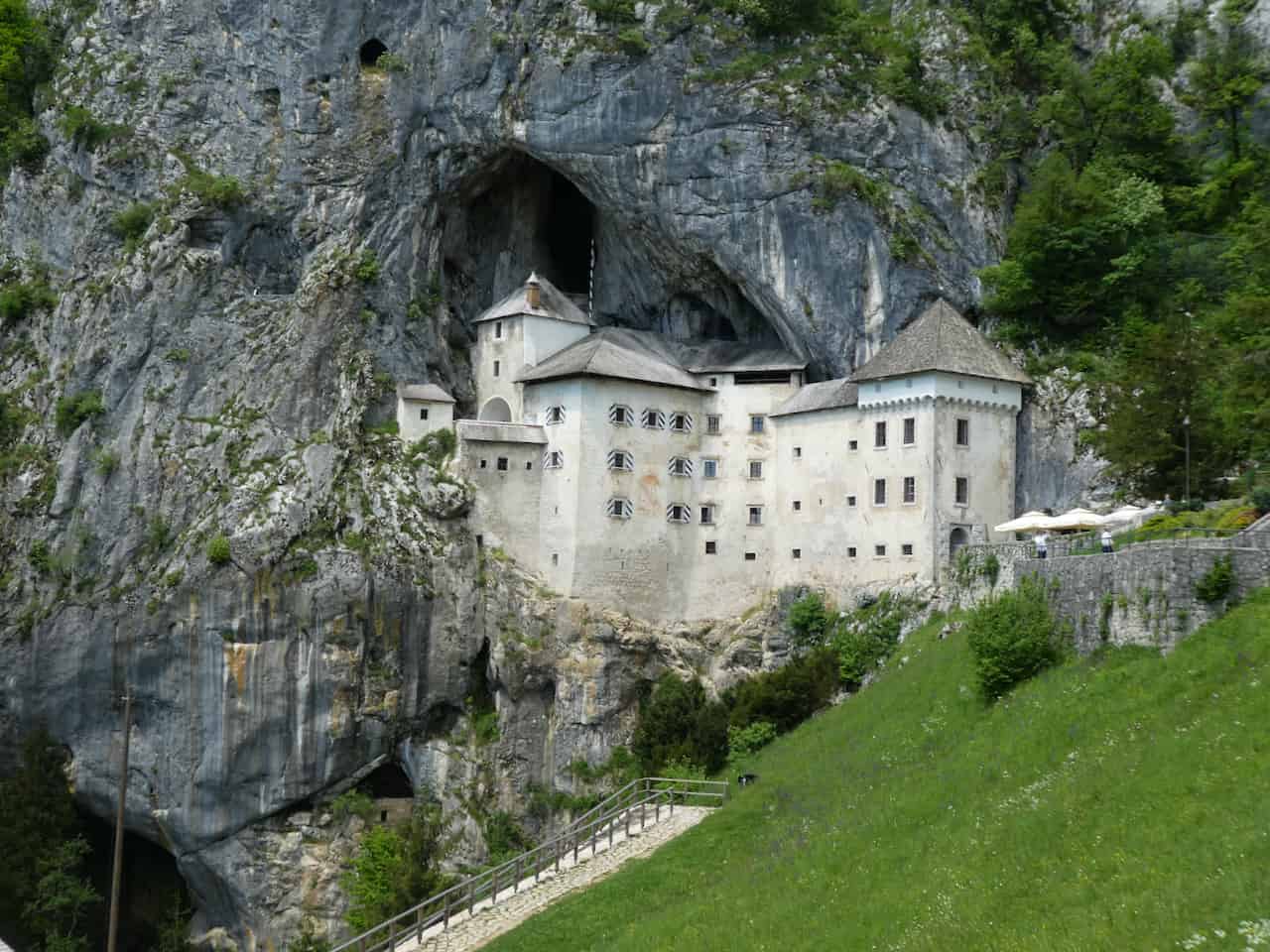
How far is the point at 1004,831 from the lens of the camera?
87.6 ft

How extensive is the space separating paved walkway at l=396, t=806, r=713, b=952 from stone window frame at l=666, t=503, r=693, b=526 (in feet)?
68.9

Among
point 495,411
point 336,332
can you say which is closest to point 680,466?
point 495,411

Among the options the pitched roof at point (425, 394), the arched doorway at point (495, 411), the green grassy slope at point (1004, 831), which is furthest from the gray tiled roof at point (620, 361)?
the green grassy slope at point (1004, 831)

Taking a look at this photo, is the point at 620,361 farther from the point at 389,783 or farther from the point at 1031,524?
the point at 1031,524

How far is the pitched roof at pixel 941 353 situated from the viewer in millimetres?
57781

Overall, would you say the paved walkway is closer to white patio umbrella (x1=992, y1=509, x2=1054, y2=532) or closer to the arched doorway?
white patio umbrella (x1=992, y1=509, x2=1054, y2=532)

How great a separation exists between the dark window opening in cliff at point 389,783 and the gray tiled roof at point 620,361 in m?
17.1

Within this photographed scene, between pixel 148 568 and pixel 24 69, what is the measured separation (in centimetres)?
2821

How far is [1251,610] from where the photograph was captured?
31312mm

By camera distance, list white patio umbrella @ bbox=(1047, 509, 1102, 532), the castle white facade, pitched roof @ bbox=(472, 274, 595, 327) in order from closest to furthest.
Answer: white patio umbrella @ bbox=(1047, 509, 1102, 532)
the castle white facade
pitched roof @ bbox=(472, 274, 595, 327)

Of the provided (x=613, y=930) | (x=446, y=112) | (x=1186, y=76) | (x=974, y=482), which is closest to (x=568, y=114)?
(x=446, y=112)

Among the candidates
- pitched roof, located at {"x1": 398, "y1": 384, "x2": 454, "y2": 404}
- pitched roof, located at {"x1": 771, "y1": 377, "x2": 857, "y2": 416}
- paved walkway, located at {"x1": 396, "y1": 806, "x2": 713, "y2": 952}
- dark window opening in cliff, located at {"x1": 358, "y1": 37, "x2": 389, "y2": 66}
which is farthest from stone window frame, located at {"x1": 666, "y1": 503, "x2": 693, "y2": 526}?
dark window opening in cliff, located at {"x1": 358, "y1": 37, "x2": 389, "y2": 66}

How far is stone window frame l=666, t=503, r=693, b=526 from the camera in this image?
206 feet

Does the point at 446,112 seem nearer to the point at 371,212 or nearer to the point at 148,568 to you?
the point at 371,212
